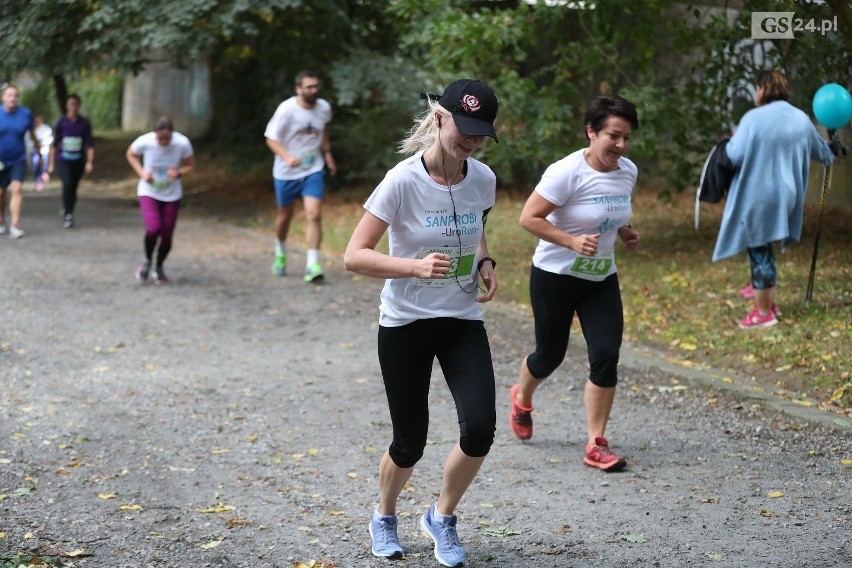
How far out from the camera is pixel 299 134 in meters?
12.5

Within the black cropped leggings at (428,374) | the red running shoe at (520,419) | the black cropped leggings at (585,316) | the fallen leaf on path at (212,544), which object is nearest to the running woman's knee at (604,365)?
the black cropped leggings at (585,316)

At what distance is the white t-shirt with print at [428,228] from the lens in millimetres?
4566

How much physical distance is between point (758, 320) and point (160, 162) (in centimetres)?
630

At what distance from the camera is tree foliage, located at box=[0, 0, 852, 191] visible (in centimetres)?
1230

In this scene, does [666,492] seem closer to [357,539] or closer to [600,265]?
[600,265]

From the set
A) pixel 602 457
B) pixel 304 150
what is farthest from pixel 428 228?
pixel 304 150

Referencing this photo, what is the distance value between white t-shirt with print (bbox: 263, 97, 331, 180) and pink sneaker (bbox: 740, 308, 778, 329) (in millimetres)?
5056

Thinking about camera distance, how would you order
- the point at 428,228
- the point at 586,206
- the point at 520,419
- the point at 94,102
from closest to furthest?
the point at 428,228, the point at 586,206, the point at 520,419, the point at 94,102

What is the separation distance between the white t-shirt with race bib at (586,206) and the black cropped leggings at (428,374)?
4.83ft

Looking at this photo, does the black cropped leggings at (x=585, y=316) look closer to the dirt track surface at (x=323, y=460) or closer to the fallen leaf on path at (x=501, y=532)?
the dirt track surface at (x=323, y=460)

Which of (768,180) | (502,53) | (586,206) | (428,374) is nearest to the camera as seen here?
(428,374)

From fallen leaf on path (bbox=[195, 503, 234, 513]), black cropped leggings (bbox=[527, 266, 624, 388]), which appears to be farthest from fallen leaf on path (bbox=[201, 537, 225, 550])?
black cropped leggings (bbox=[527, 266, 624, 388])

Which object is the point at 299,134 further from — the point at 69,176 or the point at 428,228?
the point at 428,228

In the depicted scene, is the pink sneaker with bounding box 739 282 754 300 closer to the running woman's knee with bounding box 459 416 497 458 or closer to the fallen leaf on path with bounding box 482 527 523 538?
the fallen leaf on path with bounding box 482 527 523 538
